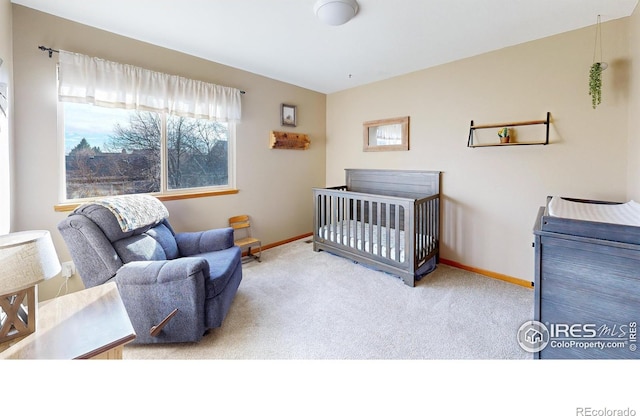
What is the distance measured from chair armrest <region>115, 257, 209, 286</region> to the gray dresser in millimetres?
2015

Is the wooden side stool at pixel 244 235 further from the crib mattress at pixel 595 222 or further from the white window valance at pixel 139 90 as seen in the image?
the crib mattress at pixel 595 222

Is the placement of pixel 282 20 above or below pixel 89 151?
above

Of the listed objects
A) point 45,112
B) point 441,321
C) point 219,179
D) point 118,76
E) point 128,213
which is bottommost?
point 441,321

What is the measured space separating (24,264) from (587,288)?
88.2 inches

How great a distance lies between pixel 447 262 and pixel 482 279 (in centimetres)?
46

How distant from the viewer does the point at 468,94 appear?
10.0 feet

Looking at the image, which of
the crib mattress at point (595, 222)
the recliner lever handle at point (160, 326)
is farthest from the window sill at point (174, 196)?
the crib mattress at point (595, 222)

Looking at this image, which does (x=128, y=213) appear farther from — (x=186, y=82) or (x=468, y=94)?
(x=468, y=94)

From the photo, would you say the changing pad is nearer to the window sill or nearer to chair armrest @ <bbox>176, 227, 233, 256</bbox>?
chair armrest @ <bbox>176, 227, 233, 256</bbox>

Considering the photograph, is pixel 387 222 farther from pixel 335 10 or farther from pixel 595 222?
pixel 335 10

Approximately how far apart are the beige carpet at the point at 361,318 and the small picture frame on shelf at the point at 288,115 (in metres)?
2.09

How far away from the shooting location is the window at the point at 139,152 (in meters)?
2.45

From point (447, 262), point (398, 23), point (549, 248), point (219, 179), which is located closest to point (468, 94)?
point (398, 23)
